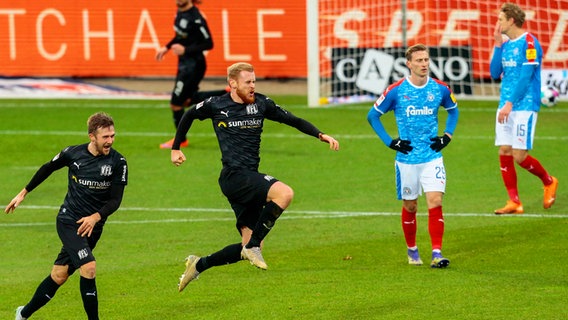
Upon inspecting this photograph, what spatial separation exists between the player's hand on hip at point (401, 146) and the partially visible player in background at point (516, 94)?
2.66m

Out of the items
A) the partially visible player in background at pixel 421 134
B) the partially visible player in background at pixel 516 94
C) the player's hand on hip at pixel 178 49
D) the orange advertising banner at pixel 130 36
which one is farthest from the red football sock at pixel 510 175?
the orange advertising banner at pixel 130 36

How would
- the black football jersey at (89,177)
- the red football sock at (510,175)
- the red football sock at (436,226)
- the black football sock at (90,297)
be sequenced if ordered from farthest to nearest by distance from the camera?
the red football sock at (510,175) → the red football sock at (436,226) → the black football jersey at (89,177) → the black football sock at (90,297)

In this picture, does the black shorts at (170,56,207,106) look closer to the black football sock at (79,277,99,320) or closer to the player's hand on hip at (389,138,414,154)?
the player's hand on hip at (389,138,414,154)

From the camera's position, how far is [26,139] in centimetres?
2383

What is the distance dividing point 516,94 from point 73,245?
699 centimetres

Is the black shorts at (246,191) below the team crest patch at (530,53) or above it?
below

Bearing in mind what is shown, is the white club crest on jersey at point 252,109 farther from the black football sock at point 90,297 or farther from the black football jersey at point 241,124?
the black football sock at point 90,297

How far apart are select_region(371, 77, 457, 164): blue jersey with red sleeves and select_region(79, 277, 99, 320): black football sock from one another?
411 centimetres

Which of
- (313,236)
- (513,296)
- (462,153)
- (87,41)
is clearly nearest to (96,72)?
(87,41)

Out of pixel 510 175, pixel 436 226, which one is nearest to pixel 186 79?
pixel 510 175

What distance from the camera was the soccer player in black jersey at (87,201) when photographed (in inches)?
420

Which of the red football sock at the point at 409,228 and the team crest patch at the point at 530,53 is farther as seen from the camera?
the team crest patch at the point at 530,53

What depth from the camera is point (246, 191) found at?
11.7m

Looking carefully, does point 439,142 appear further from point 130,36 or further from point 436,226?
point 130,36
